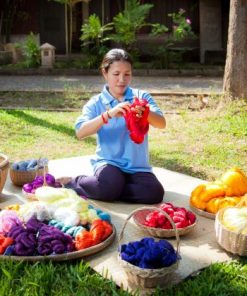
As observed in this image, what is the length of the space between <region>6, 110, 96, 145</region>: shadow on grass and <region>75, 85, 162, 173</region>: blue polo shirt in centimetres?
249

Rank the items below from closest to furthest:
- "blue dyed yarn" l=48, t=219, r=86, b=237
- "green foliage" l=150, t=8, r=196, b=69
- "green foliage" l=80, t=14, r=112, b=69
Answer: "blue dyed yarn" l=48, t=219, r=86, b=237
"green foliage" l=80, t=14, r=112, b=69
"green foliage" l=150, t=8, r=196, b=69

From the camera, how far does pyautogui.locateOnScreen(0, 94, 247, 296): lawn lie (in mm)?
2799

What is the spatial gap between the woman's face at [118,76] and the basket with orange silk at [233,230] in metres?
1.27

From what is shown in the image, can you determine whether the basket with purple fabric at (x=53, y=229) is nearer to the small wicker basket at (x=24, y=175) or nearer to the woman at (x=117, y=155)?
the woman at (x=117, y=155)

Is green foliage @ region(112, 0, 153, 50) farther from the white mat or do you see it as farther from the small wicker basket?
the small wicker basket

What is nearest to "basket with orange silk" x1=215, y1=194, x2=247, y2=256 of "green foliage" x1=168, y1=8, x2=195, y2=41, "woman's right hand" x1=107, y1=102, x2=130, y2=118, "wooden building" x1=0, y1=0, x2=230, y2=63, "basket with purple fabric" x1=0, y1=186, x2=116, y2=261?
"basket with purple fabric" x1=0, y1=186, x2=116, y2=261

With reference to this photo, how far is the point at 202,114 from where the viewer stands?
8.00 m

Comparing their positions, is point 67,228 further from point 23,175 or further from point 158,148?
point 158,148

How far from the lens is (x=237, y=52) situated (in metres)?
7.90

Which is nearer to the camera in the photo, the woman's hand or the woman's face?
the woman's hand

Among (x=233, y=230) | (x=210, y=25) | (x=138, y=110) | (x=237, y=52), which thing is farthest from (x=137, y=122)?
(x=210, y=25)

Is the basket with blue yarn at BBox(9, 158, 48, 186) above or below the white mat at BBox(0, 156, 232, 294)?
above

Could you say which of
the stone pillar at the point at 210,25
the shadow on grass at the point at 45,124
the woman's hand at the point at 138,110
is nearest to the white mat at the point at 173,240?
the woman's hand at the point at 138,110

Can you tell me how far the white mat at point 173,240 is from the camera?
9.72 feet
